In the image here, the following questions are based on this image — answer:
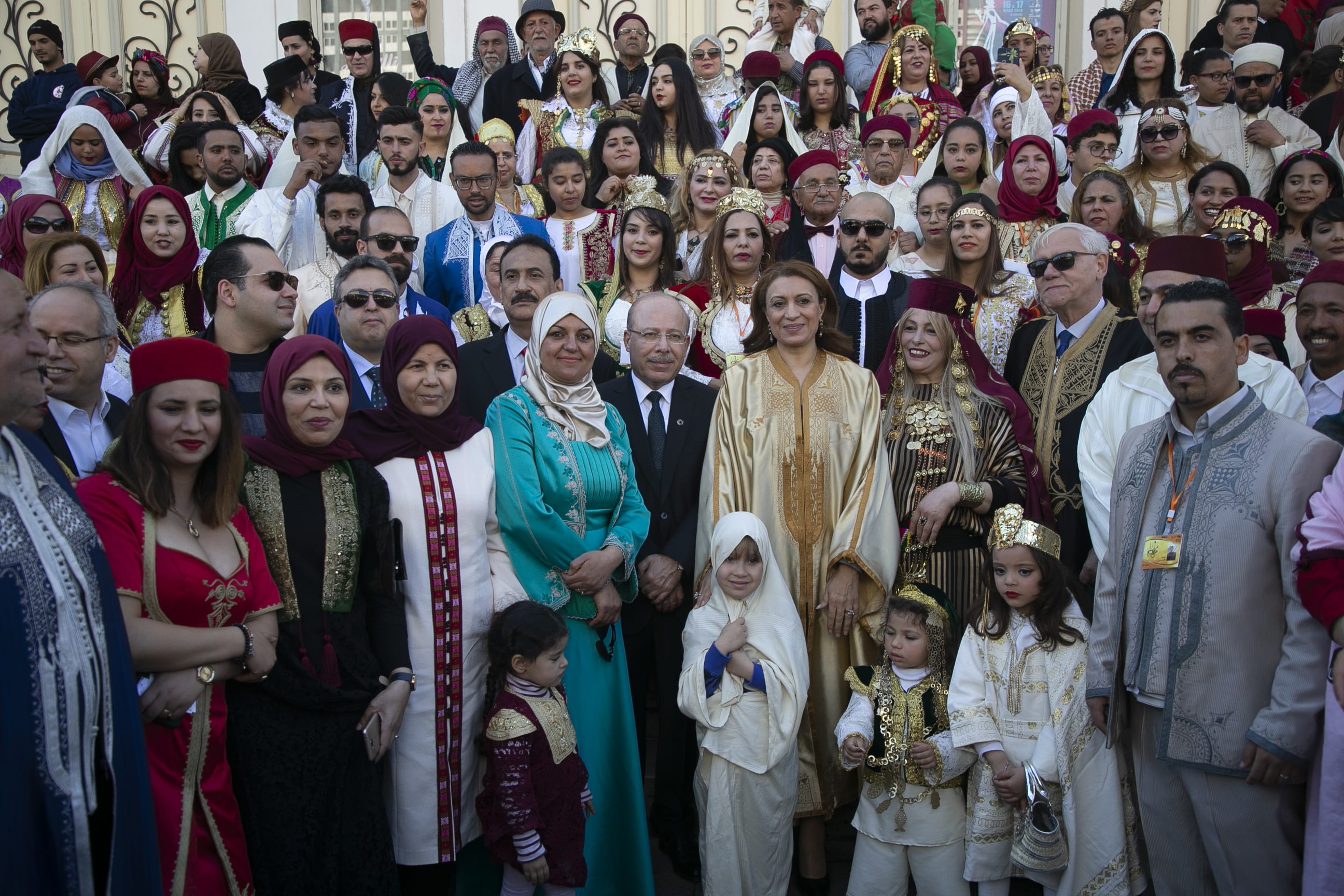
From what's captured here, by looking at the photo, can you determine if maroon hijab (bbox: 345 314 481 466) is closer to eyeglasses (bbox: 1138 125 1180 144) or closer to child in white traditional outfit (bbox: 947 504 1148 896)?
child in white traditional outfit (bbox: 947 504 1148 896)

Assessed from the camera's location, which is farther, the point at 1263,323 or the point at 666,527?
the point at 1263,323

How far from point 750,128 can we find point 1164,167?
2.71 m

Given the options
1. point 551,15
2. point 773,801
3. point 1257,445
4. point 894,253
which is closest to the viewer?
point 1257,445

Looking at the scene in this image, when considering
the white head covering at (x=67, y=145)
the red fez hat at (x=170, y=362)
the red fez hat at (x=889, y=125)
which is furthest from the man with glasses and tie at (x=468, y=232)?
the red fez hat at (x=170, y=362)

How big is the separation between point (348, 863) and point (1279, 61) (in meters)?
8.09

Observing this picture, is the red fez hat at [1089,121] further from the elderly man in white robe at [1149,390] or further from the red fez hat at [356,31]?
the red fez hat at [356,31]

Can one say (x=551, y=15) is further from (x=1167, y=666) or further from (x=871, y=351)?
(x=1167, y=666)

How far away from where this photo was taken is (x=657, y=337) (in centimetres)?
439

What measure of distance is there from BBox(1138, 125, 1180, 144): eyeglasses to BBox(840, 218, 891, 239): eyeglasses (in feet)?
7.99

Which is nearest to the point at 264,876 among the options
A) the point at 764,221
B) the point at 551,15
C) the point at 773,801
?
the point at 773,801

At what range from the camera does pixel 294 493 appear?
10.2 ft

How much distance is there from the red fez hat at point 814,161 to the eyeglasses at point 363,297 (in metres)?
2.97

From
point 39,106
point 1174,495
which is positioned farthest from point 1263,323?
point 39,106

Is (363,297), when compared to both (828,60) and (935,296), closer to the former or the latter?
(935,296)
